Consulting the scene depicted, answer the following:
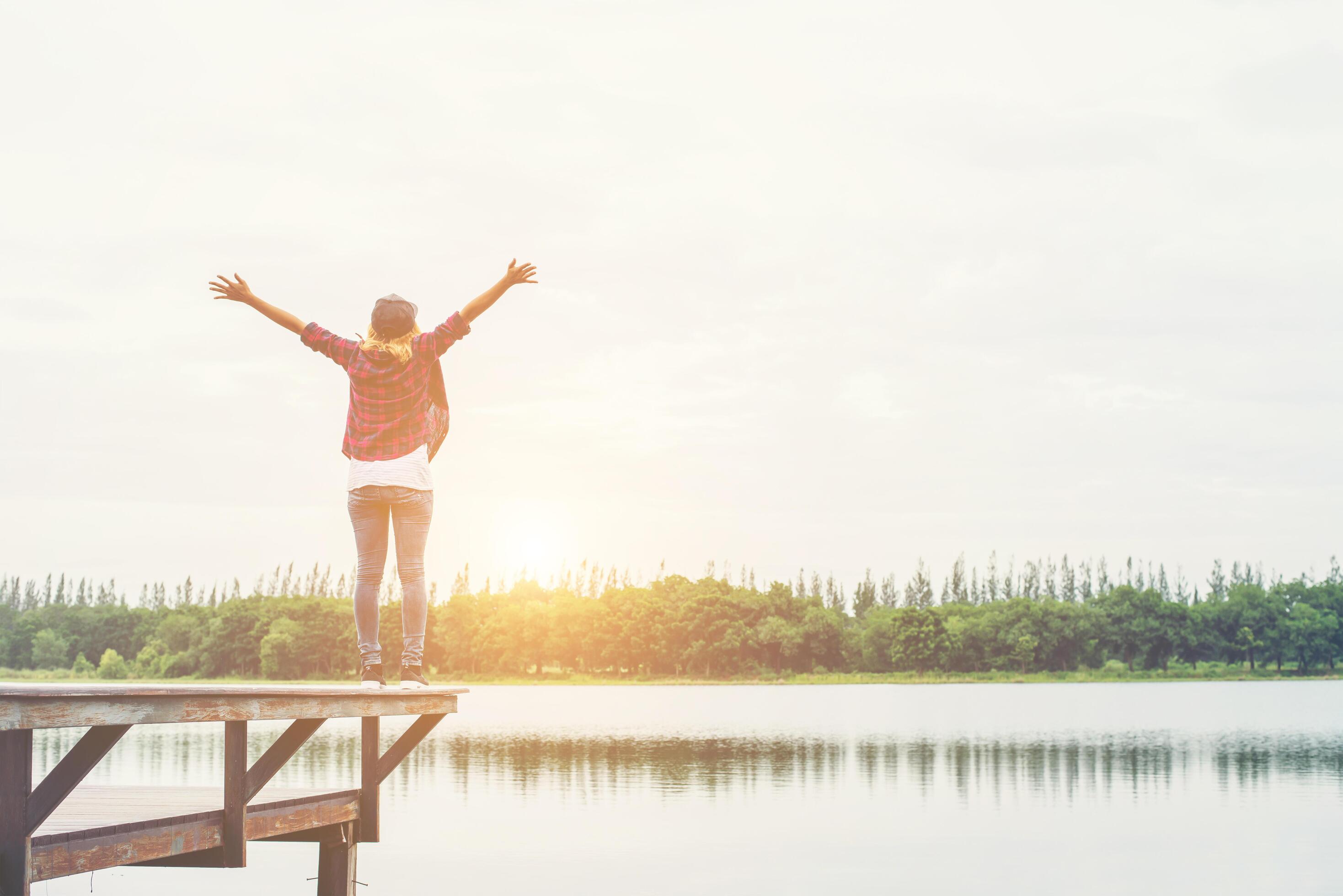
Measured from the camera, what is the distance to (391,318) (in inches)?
331

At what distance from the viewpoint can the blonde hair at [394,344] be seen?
8.29 meters

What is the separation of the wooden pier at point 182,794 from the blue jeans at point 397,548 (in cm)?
46

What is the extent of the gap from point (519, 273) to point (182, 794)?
4892 millimetres

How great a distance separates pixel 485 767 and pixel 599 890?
65.4 feet

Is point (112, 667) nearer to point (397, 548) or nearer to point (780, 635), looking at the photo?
point (780, 635)

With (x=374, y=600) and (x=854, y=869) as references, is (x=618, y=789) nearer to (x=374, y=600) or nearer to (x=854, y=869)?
(x=854, y=869)

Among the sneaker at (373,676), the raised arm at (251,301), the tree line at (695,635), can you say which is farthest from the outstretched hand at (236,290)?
the tree line at (695,635)

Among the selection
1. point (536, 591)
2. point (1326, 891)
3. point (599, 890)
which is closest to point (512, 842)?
point (599, 890)

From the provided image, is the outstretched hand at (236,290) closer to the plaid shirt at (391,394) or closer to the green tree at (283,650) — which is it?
the plaid shirt at (391,394)

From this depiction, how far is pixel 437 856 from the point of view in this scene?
2409 cm

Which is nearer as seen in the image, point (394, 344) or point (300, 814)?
point (394, 344)

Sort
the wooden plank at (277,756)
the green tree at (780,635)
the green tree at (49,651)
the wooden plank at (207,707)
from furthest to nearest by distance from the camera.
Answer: the green tree at (780,635) → the green tree at (49,651) → the wooden plank at (277,756) → the wooden plank at (207,707)

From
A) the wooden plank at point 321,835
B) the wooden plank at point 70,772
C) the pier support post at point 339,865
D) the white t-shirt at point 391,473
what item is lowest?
the pier support post at point 339,865

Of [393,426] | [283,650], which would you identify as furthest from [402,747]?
[283,650]
